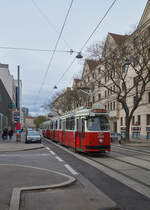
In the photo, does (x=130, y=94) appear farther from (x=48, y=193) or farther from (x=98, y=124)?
(x=48, y=193)

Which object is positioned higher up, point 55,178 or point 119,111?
point 119,111

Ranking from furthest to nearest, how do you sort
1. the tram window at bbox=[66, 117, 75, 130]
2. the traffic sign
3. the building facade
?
the building facade → the traffic sign → the tram window at bbox=[66, 117, 75, 130]

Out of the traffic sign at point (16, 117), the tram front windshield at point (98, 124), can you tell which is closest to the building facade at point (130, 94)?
the traffic sign at point (16, 117)

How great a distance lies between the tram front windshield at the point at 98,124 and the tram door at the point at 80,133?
566 millimetres

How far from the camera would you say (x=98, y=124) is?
14992mm

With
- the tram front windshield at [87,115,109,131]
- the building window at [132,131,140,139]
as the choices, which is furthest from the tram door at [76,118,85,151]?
the building window at [132,131,140,139]

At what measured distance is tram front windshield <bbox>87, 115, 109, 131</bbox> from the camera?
14.9 meters

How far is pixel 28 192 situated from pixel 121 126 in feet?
139

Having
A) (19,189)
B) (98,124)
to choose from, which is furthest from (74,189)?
(98,124)

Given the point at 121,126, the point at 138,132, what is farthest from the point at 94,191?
the point at 121,126

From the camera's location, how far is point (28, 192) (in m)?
6.27

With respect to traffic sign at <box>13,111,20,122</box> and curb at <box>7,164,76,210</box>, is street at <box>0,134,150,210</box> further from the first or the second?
traffic sign at <box>13,111,20,122</box>

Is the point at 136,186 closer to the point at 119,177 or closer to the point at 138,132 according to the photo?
the point at 119,177

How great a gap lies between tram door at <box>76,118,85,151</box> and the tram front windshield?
57 cm
